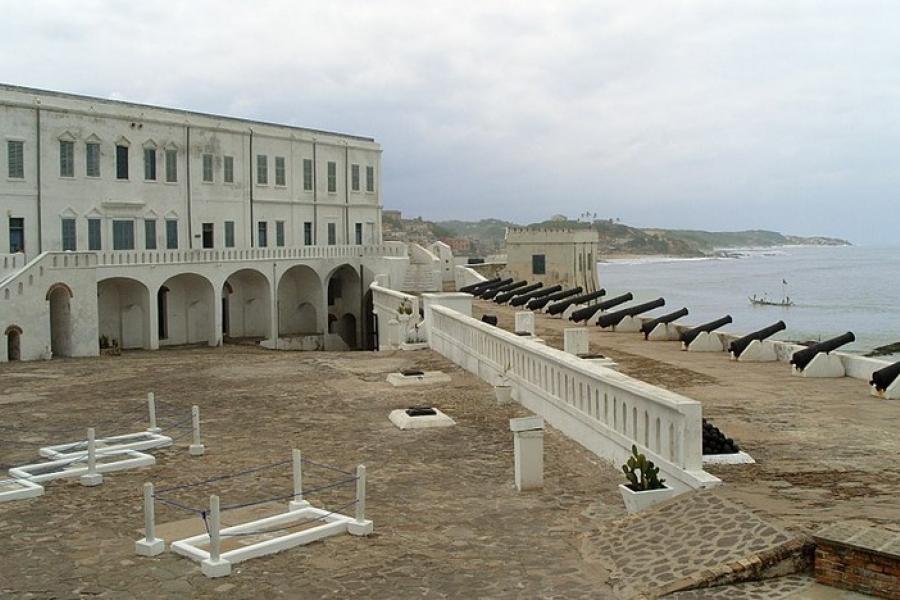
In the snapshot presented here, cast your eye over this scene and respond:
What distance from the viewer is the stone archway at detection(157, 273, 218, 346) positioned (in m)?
41.8

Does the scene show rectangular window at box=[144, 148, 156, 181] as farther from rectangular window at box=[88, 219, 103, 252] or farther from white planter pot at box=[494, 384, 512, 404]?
white planter pot at box=[494, 384, 512, 404]

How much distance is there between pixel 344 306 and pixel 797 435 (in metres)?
41.7

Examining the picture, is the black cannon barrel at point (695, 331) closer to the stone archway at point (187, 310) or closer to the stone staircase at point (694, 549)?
the stone staircase at point (694, 549)

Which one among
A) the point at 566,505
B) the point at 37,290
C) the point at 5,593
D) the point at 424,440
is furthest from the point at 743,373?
the point at 37,290

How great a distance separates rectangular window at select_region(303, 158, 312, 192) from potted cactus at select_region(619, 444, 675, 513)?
4288cm

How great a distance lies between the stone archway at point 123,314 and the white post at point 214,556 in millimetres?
33294

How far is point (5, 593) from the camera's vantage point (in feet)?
23.3

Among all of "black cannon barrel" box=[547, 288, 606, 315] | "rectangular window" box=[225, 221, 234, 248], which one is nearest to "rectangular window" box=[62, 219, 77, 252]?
"rectangular window" box=[225, 221, 234, 248]

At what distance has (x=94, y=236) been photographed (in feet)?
127

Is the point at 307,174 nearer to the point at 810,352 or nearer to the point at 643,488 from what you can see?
the point at 810,352

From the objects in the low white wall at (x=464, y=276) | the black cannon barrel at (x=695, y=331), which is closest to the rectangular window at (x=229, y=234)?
Answer: the low white wall at (x=464, y=276)

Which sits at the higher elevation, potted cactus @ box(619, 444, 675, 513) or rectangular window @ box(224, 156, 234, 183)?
rectangular window @ box(224, 156, 234, 183)

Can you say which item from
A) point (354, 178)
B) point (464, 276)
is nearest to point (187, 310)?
point (464, 276)

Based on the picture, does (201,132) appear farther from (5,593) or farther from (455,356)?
(5,593)
